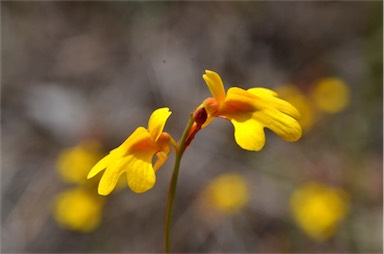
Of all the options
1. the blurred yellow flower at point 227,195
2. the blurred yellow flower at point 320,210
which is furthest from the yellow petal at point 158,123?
the blurred yellow flower at point 227,195

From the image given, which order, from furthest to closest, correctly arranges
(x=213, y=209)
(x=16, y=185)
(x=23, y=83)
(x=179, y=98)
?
(x=23, y=83) → (x=179, y=98) → (x=16, y=185) → (x=213, y=209)

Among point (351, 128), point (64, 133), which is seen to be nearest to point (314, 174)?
point (351, 128)

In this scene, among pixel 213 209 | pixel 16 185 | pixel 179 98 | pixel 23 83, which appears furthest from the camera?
pixel 23 83

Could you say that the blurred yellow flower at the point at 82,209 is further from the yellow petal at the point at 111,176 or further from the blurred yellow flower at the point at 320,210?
the yellow petal at the point at 111,176

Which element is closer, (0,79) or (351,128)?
(351,128)

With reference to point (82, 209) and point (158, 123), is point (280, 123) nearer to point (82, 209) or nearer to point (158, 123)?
point (158, 123)

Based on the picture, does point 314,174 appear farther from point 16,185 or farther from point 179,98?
point 16,185
